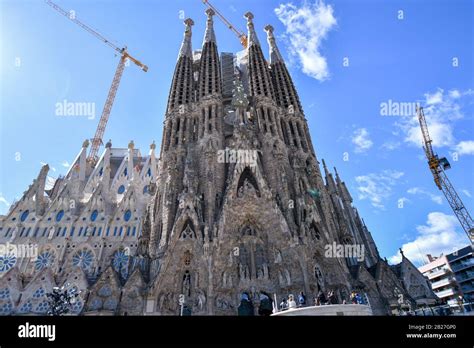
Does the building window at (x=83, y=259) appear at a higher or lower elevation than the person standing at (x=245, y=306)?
higher

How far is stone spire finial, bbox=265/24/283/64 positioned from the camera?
3722 centimetres

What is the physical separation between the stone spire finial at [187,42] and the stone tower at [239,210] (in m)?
6.65

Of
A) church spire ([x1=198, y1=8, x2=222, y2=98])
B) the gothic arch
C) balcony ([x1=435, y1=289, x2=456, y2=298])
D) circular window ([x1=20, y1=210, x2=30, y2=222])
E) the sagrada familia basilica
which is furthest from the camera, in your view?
balcony ([x1=435, y1=289, x2=456, y2=298])

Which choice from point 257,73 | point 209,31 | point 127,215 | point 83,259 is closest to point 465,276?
point 257,73

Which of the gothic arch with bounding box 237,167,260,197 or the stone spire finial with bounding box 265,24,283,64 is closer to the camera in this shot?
the gothic arch with bounding box 237,167,260,197

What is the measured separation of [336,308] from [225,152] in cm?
1700

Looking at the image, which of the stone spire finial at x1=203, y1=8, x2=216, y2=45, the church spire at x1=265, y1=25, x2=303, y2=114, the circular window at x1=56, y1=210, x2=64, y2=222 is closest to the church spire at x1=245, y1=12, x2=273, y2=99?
the church spire at x1=265, y1=25, x2=303, y2=114

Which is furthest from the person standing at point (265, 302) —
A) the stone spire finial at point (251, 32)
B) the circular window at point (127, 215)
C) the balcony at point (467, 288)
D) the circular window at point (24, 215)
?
the balcony at point (467, 288)

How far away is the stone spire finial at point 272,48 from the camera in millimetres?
37219

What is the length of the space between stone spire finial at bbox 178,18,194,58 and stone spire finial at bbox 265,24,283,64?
34.8 ft

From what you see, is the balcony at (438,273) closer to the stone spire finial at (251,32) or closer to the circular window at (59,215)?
the stone spire finial at (251,32)

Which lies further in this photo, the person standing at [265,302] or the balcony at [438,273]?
the balcony at [438,273]

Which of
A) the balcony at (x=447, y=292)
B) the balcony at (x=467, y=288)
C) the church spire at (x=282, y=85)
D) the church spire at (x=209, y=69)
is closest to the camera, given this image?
the church spire at (x=209, y=69)

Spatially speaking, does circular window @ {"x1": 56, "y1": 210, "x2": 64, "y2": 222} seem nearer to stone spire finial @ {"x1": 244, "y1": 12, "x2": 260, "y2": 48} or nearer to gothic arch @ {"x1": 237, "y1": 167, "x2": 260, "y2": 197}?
gothic arch @ {"x1": 237, "y1": 167, "x2": 260, "y2": 197}
